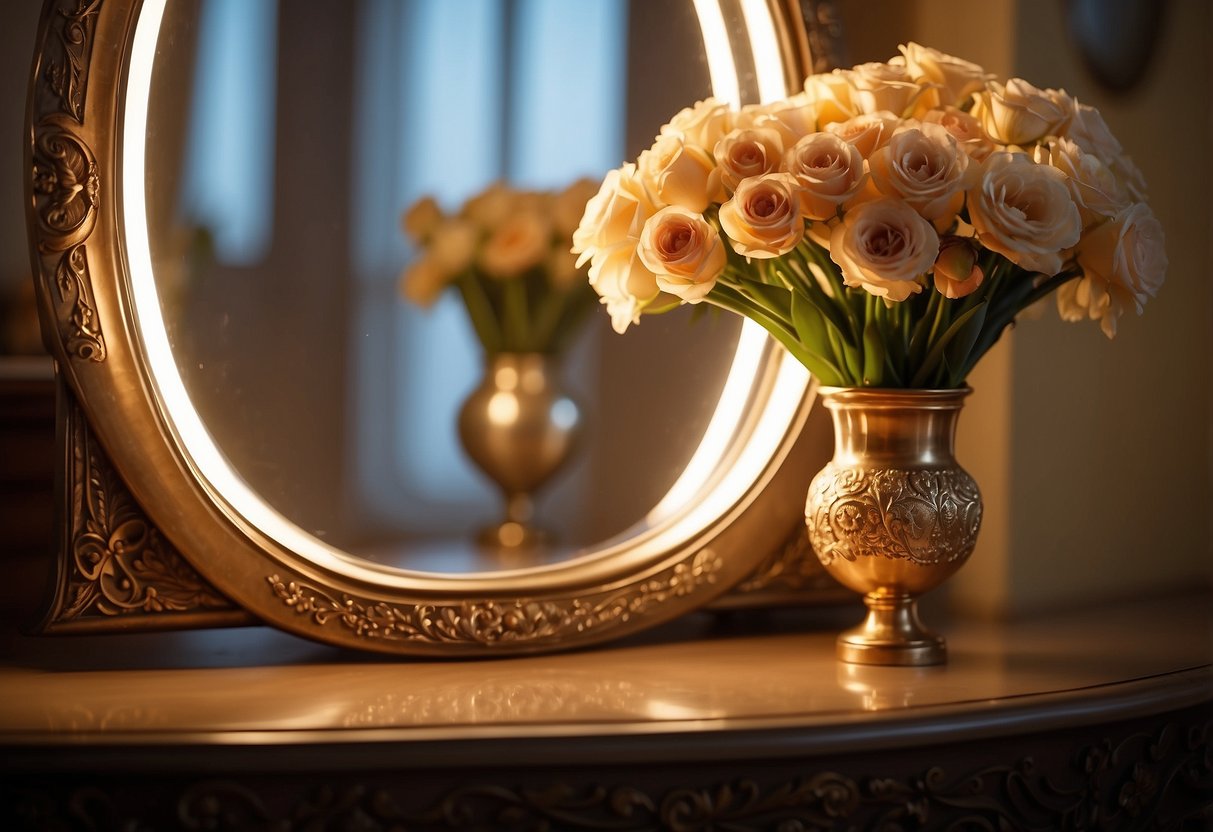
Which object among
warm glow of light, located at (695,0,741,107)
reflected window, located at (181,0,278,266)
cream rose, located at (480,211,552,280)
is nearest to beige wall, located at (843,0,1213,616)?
warm glow of light, located at (695,0,741,107)

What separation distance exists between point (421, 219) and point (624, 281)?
0.20m

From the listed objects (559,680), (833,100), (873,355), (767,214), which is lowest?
(559,680)

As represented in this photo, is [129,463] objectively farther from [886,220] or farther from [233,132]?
[886,220]

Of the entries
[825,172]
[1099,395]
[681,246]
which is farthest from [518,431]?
[1099,395]

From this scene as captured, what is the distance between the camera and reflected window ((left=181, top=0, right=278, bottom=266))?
1.05 metres

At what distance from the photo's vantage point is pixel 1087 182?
991 mm

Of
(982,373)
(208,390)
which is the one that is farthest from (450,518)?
(982,373)

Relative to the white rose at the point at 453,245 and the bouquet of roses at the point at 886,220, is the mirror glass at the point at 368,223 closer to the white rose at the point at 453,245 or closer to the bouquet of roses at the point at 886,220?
the white rose at the point at 453,245

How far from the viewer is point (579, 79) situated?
3.81 feet

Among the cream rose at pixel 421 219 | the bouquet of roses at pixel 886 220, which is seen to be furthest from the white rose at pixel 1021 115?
the cream rose at pixel 421 219

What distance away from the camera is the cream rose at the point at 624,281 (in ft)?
3.38

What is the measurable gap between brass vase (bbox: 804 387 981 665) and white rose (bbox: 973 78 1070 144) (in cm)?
21

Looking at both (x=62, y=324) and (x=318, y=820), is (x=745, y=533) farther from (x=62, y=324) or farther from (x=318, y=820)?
(x=62, y=324)

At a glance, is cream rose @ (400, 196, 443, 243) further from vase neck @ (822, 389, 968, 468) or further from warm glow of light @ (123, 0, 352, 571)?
vase neck @ (822, 389, 968, 468)
